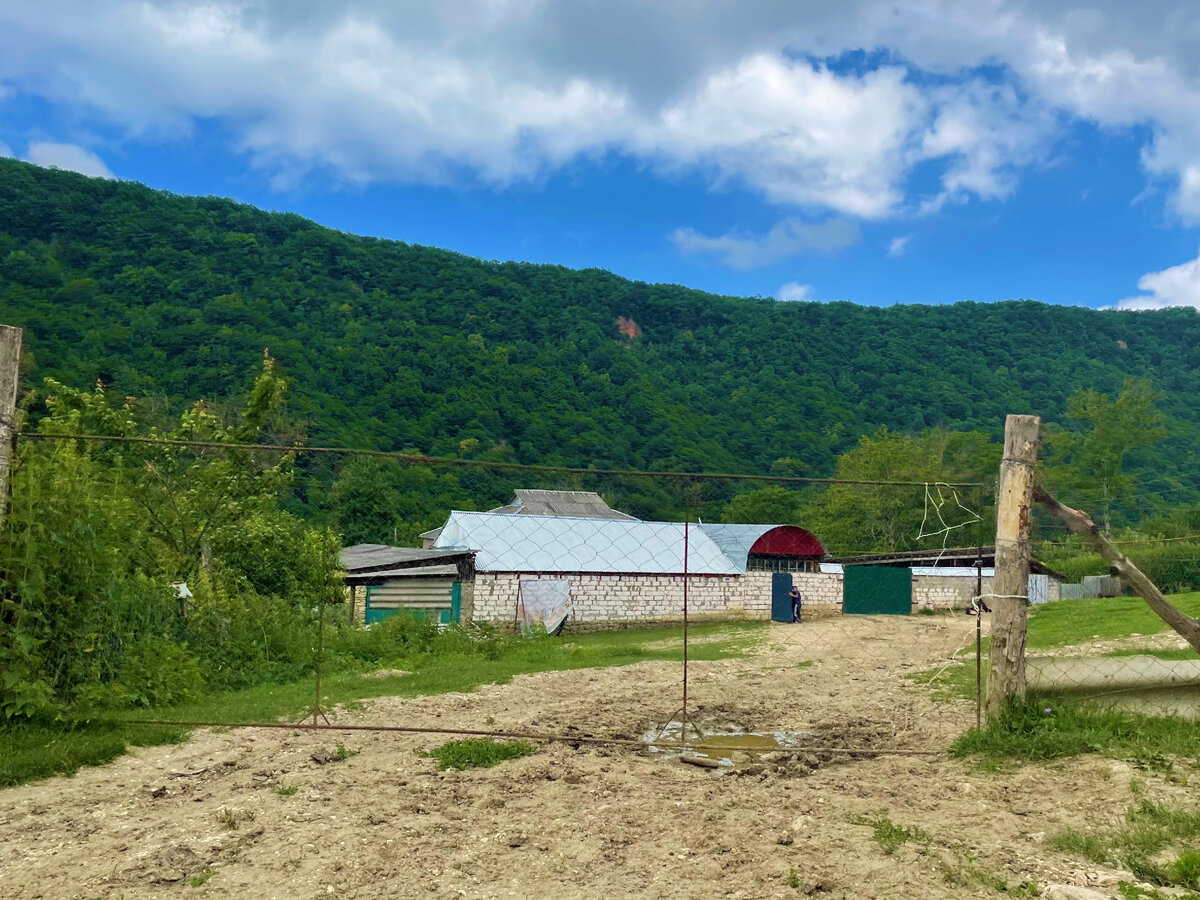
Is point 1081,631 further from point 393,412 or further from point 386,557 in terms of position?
point 393,412

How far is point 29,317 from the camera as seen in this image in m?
42.2

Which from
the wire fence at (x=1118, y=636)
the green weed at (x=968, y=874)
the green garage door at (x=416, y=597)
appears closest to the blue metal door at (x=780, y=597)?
the wire fence at (x=1118, y=636)

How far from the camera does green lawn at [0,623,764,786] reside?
6301mm

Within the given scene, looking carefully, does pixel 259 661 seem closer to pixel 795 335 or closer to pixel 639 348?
pixel 639 348

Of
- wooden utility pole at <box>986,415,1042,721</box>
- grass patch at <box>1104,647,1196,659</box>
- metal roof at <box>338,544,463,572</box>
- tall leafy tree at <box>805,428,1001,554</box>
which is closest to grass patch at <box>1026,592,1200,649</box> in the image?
grass patch at <box>1104,647,1196,659</box>

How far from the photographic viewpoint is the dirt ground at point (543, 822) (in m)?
4.32

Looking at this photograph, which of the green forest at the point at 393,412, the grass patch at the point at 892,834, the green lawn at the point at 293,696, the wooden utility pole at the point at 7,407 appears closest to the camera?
the grass patch at the point at 892,834

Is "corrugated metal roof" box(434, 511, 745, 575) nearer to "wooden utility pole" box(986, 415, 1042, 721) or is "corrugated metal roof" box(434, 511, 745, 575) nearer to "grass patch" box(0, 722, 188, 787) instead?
"grass patch" box(0, 722, 188, 787)

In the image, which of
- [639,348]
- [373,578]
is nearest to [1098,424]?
[639,348]

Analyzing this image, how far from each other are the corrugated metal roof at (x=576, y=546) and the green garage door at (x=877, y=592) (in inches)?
145

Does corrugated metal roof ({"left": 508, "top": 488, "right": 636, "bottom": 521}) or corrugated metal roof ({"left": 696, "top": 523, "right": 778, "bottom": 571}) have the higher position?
corrugated metal roof ({"left": 508, "top": 488, "right": 636, "bottom": 521})

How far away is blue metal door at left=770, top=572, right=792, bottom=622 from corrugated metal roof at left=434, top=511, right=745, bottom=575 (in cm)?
119

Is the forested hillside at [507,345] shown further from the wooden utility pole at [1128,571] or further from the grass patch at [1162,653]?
the wooden utility pole at [1128,571]

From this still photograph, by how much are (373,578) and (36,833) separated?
18.5m
